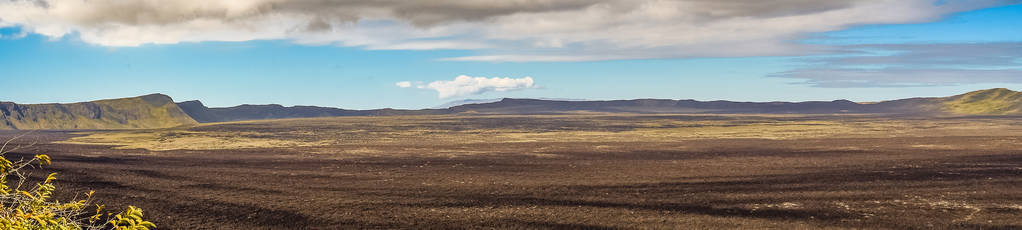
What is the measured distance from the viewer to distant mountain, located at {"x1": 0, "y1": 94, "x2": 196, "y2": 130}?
462 feet

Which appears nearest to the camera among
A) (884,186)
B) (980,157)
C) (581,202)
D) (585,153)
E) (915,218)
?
(915,218)

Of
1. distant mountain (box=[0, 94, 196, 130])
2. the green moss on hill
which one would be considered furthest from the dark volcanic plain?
the green moss on hill

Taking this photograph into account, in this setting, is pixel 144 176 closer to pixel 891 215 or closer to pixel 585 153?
pixel 585 153

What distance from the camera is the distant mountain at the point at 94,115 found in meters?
141

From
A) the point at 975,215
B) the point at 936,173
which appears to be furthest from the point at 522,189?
the point at 936,173

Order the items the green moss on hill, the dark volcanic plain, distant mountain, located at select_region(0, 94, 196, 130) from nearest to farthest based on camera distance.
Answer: the dark volcanic plain
distant mountain, located at select_region(0, 94, 196, 130)
the green moss on hill

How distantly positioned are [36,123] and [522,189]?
153 meters

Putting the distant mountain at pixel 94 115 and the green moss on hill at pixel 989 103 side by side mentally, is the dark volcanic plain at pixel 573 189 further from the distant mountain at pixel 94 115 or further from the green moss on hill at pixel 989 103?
the green moss on hill at pixel 989 103

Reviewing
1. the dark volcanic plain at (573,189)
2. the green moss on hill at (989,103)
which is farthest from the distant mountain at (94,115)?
the green moss on hill at (989,103)

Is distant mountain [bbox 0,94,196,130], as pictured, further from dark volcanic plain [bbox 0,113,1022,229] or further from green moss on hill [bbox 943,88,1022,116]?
green moss on hill [bbox 943,88,1022,116]

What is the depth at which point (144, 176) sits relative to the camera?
108 ft

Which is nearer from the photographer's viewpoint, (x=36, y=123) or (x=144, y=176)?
(x=144, y=176)

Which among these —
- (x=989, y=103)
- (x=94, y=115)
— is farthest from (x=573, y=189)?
(x=989, y=103)

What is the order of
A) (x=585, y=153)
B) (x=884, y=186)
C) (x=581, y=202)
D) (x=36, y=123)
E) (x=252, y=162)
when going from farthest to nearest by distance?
(x=36, y=123) < (x=585, y=153) < (x=252, y=162) < (x=884, y=186) < (x=581, y=202)
